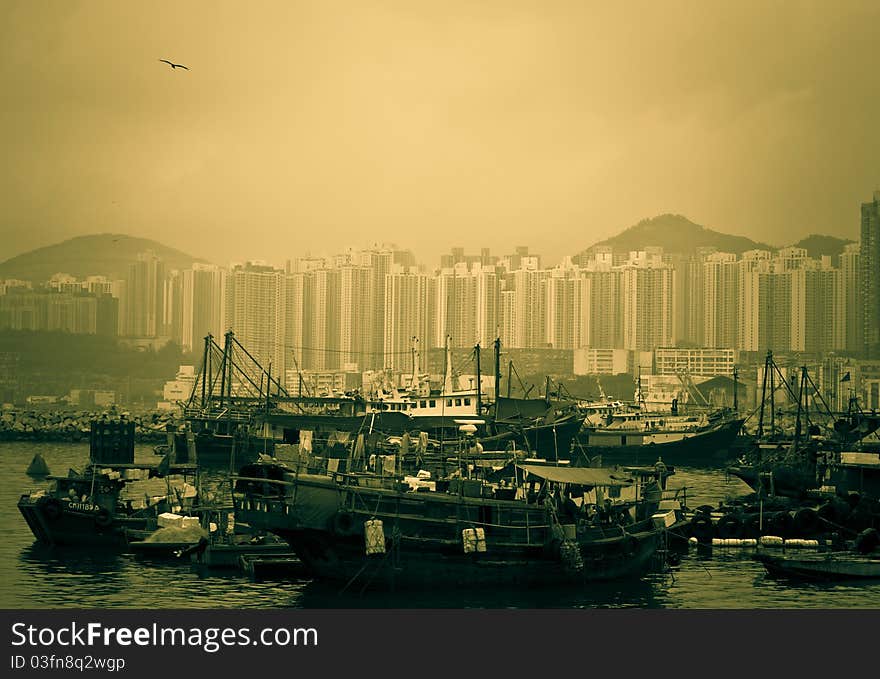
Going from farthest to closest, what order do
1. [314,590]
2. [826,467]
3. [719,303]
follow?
[719,303] < [826,467] < [314,590]

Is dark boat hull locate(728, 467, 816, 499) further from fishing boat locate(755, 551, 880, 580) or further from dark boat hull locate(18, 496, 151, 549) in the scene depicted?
dark boat hull locate(18, 496, 151, 549)

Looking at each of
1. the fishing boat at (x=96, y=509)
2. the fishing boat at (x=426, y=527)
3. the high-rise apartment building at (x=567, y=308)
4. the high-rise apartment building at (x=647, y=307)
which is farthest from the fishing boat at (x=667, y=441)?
the high-rise apartment building at (x=647, y=307)

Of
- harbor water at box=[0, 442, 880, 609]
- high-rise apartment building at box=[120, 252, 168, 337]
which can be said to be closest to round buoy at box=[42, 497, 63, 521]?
harbor water at box=[0, 442, 880, 609]

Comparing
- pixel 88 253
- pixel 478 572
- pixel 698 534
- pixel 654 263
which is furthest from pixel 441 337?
pixel 478 572

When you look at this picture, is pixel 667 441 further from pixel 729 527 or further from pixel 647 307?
A: pixel 647 307

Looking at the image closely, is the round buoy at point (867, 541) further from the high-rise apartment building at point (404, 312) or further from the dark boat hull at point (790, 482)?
the high-rise apartment building at point (404, 312)
